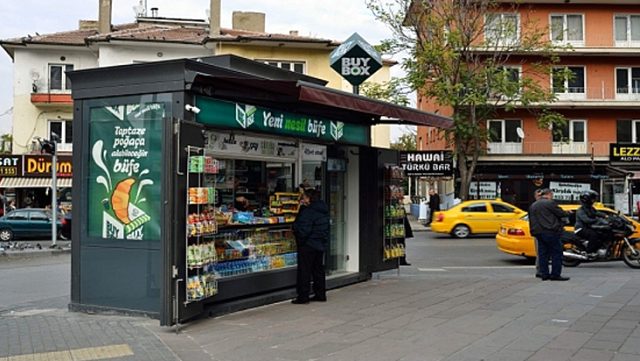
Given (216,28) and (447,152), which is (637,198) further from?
(216,28)

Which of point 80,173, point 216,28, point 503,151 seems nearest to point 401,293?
point 80,173

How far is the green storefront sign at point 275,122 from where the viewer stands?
8.26 metres

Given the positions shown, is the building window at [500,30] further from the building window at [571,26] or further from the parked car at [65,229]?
the parked car at [65,229]

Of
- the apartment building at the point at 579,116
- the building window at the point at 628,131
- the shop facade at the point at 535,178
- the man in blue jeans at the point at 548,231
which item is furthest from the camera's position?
the building window at the point at 628,131

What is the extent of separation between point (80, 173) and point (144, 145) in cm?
120

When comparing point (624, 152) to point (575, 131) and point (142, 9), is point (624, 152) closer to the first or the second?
point (575, 131)

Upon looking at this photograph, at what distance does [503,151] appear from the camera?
37906mm

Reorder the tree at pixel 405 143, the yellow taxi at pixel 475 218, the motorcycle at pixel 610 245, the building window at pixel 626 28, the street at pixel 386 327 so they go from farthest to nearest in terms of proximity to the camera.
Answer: the tree at pixel 405 143 → the building window at pixel 626 28 → the yellow taxi at pixel 475 218 → the motorcycle at pixel 610 245 → the street at pixel 386 327

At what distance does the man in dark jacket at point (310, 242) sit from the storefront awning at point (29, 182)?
26247 millimetres

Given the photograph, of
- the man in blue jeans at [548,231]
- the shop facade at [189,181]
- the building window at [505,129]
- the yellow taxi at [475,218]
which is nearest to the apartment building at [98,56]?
the building window at [505,129]

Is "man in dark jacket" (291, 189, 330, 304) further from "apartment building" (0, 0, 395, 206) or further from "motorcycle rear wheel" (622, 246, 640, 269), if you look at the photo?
"apartment building" (0, 0, 395, 206)

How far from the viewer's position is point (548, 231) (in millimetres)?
11602

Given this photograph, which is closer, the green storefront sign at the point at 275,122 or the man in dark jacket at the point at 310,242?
the green storefront sign at the point at 275,122

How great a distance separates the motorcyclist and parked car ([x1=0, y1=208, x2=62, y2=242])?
20121 millimetres
